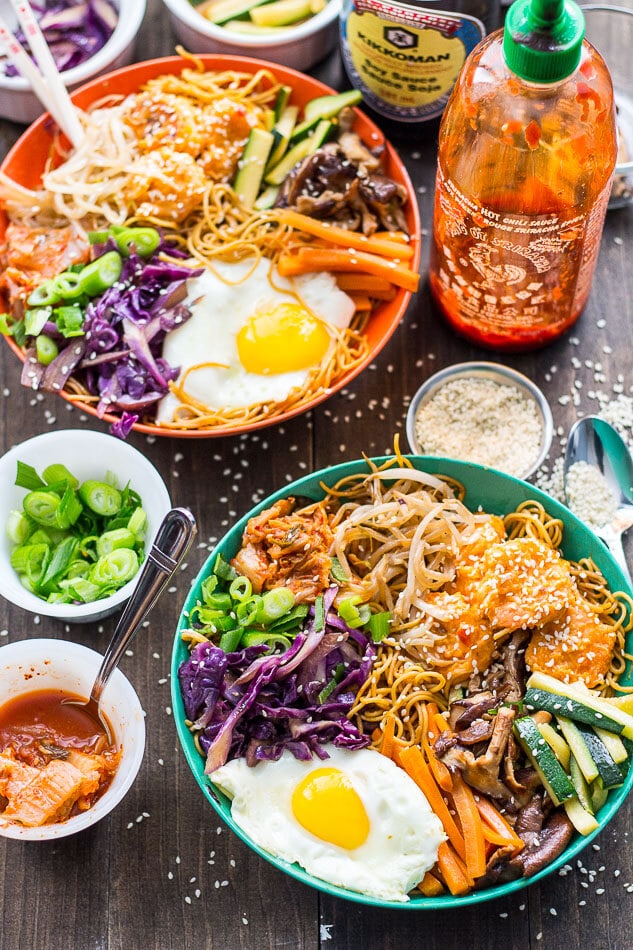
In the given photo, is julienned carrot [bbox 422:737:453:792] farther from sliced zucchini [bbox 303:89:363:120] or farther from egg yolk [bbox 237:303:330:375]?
sliced zucchini [bbox 303:89:363:120]

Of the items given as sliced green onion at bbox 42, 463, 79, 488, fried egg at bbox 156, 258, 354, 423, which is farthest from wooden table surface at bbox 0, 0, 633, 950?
sliced green onion at bbox 42, 463, 79, 488

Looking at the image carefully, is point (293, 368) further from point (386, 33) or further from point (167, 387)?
point (386, 33)

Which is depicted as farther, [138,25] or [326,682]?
[138,25]

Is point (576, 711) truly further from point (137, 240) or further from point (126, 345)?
Answer: point (137, 240)

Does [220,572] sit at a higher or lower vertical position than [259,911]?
higher

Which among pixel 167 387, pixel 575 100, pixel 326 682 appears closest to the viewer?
pixel 575 100

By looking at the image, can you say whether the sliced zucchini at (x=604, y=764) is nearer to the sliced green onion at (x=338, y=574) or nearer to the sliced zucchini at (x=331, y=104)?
the sliced green onion at (x=338, y=574)

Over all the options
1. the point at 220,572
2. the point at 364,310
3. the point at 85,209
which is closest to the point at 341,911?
the point at 220,572
